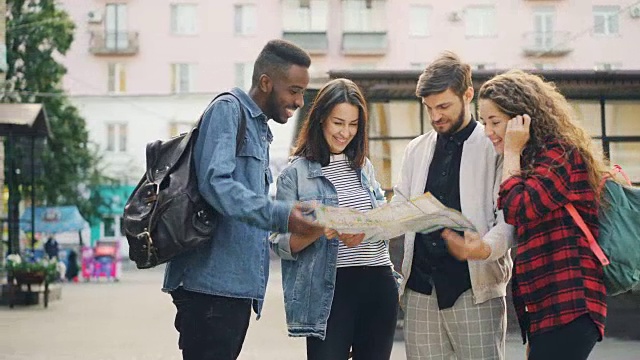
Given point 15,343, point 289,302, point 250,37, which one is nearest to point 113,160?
point 250,37

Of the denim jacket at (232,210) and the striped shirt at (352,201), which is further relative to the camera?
the striped shirt at (352,201)

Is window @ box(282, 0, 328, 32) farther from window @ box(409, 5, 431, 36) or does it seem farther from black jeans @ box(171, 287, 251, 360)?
black jeans @ box(171, 287, 251, 360)

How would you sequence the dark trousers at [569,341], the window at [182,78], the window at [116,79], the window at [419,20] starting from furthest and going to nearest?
the window at [116,79] < the window at [182,78] < the window at [419,20] < the dark trousers at [569,341]

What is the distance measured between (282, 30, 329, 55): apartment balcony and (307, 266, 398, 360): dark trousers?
37.6 metres

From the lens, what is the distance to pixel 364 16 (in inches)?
1654

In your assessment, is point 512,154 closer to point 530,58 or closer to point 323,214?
point 323,214

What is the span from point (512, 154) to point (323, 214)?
704 mm

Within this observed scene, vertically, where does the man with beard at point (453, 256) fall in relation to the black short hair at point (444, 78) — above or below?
below

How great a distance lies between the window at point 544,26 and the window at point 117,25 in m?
17.0

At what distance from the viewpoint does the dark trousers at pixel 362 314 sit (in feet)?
13.9

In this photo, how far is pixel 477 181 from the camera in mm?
3982

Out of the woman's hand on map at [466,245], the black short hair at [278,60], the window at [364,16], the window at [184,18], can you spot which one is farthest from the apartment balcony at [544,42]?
the woman's hand on map at [466,245]

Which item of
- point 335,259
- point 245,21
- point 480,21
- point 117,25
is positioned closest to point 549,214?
point 335,259

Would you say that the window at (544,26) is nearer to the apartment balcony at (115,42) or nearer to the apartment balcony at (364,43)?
the apartment balcony at (364,43)
